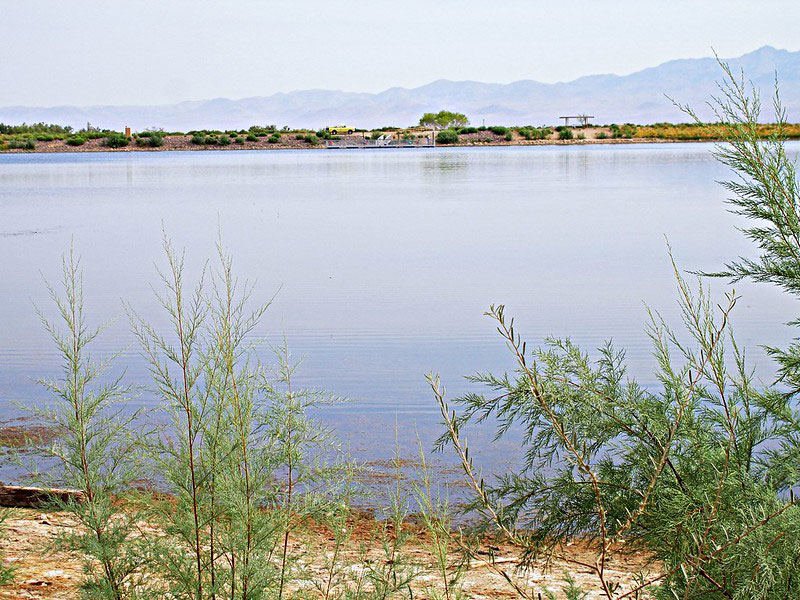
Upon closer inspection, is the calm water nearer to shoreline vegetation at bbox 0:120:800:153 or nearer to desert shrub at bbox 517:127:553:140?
shoreline vegetation at bbox 0:120:800:153

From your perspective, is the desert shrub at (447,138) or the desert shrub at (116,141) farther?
the desert shrub at (447,138)

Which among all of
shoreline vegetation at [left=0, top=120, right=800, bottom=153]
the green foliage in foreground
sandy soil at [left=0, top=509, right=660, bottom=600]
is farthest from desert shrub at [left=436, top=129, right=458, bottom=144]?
the green foliage in foreground

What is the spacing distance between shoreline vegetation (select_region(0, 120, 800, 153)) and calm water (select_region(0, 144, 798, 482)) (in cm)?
5178

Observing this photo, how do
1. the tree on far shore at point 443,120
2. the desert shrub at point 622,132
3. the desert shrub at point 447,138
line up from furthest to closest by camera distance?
1. the tree on far shore at point 443,120
2. the desert shrub at point 622,132
3. the desert shrub at point 447,138

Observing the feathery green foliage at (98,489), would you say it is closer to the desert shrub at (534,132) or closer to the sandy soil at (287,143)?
the sandy soil at (287,143)

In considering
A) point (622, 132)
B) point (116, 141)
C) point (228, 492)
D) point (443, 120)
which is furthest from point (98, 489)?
point (443, 120)

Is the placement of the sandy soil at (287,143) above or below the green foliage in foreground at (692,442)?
above

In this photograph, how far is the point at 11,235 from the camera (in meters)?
24.8

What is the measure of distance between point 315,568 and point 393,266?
45.1 feet

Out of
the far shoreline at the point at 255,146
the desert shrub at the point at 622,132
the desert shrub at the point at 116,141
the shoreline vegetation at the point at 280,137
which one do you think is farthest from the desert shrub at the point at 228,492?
the desert shrub at the point at 622,132

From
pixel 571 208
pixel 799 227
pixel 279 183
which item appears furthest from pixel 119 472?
pixel 279 183

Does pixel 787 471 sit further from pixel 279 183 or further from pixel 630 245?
pixel 279 183

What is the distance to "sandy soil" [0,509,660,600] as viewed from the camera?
5044 mm

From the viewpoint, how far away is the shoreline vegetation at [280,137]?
296 ft
